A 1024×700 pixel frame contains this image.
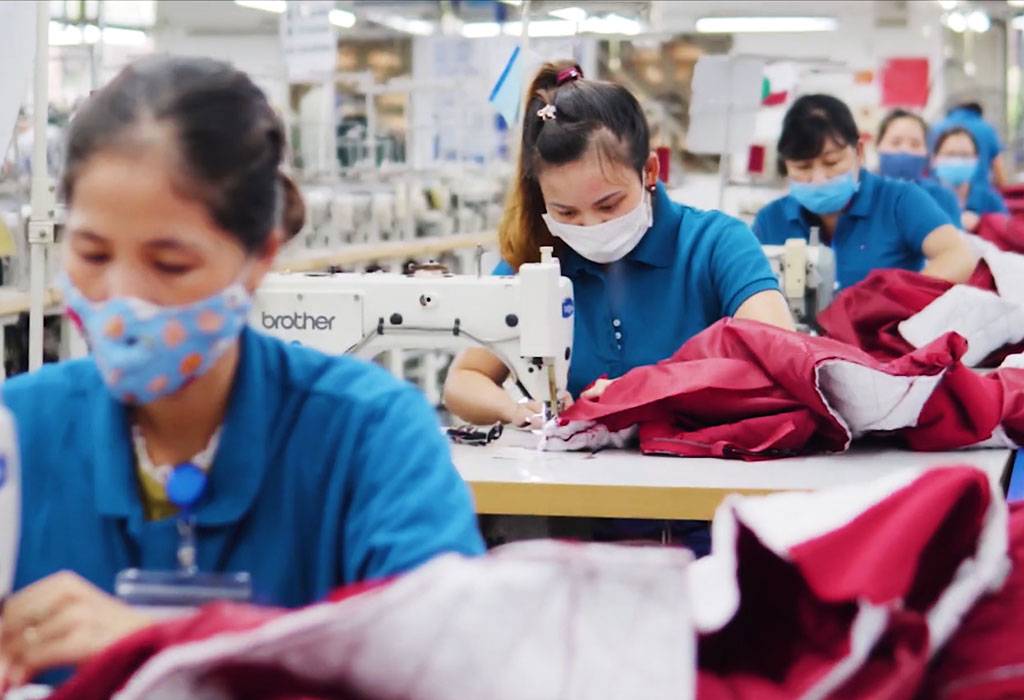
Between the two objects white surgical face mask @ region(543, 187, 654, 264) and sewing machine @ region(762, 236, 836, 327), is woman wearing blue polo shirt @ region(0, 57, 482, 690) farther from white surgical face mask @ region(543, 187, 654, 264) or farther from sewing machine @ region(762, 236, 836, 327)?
sewing machine @ region(762, 236, 836, 327)

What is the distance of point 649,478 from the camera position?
2209 millimetres

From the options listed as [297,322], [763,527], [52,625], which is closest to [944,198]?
[297,322]

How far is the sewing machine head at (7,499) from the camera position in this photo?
1.10 metres

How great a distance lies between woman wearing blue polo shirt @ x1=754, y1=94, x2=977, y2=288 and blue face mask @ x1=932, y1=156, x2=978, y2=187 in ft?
10.00

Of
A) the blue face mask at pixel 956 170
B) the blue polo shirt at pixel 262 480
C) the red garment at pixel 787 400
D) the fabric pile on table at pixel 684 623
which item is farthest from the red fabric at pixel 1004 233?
the fabric pile on table at pixel 684 623

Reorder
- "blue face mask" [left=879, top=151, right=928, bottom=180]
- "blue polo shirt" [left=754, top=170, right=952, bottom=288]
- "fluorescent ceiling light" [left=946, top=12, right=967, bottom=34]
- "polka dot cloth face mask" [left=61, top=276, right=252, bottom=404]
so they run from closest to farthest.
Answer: "polka dot cloth face mask" [left=61, top=276, right=252, bottom=404], "blue polo shirt" [left=754, top=170, right=952, bottom=288], "blue face mask" [left=879, top=151, right=928, bottom=180], "fluorescent ceiling light" [left=946, top=12, right=967, bottom=34]

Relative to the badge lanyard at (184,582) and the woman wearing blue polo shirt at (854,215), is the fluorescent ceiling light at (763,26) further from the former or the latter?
the badge lanyard at (184,582)

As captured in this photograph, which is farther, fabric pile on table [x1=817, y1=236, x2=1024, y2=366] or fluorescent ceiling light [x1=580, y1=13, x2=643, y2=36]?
fluorescent ceiling light [x1=580, y1=13, x2=643, y2=36]

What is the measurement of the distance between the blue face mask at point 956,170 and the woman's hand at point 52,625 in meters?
6.83

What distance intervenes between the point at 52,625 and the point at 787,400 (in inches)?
58.3

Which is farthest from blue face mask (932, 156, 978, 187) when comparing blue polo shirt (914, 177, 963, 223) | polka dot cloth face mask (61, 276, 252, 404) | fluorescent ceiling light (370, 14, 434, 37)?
fluorescent ceiling light (370, 14, 434, 37)

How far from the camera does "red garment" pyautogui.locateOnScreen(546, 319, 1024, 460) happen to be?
231 centimetres

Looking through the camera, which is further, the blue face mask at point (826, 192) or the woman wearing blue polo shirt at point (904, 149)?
the woman wearing blue polo shirt at point (904, 149)

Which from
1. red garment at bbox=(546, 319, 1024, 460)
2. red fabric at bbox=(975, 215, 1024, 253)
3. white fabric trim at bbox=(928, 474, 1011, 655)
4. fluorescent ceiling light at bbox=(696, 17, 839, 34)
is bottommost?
red garment at bbox=(546, 319, 1024, 460)
